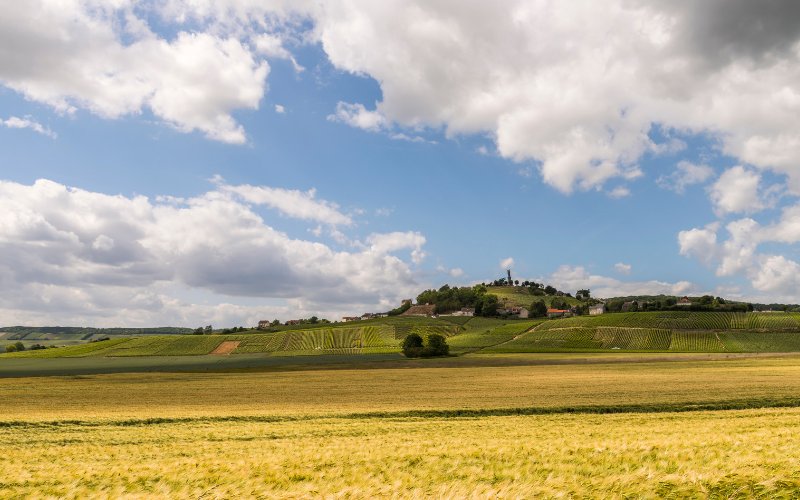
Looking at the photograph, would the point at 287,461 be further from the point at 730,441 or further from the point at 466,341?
the point at 466,341

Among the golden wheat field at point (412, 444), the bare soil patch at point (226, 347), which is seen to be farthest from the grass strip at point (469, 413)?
the bare soil patch at point (226, 347)

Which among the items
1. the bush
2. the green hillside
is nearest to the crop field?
the green hillside

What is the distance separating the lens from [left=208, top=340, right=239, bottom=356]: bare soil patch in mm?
129250

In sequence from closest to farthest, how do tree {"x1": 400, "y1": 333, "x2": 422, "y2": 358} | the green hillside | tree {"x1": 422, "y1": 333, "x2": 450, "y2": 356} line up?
tree {"x1": 400, "y1": 333, "x2": 422, "y2": 358}
tree {"x1": 422, "y1": 333, "x2": 450, "y2": 356}
the green hillside

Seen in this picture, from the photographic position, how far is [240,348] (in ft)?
445

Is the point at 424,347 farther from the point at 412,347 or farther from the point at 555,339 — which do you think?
the point at 555,339

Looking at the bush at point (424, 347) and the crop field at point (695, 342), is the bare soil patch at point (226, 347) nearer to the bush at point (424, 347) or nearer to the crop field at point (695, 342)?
the bush at point (424, 347)

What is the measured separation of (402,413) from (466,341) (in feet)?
350

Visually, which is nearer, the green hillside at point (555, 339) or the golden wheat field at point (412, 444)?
the golden wheat field at point (412, 444)

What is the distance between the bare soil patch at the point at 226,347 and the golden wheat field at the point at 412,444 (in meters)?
90.6

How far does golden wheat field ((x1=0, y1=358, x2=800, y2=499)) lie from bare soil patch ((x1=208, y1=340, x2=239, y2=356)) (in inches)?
3567

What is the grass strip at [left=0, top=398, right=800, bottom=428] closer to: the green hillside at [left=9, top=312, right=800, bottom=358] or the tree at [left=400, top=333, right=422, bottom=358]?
the tree at [left=400, top=333, right=422, bottom=358]

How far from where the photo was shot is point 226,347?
448ft

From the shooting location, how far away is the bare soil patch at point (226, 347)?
12925 cm
